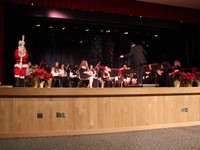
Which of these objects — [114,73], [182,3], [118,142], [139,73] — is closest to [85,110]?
[118,142]

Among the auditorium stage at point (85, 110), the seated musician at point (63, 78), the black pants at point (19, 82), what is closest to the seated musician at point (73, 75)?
the seated musician at point (63, 78)

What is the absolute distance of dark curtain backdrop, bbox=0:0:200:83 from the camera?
634cm

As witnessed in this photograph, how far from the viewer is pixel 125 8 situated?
7.12 metres

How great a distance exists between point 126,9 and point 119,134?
448cm

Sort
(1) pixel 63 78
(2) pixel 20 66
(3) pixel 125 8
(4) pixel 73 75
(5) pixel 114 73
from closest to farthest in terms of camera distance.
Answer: (2) pixel 20 66 → (1) pixel 63 78 → (5) pixel 114 73 → (4) pixel 73 75 → (3) pixel 125 8

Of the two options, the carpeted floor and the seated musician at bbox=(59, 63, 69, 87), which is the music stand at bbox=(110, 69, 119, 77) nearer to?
the seated musician at bbox=(59, 63, 69, 87)

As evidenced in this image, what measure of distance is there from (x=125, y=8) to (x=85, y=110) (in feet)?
14.1

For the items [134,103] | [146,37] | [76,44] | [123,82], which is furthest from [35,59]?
[134,103]

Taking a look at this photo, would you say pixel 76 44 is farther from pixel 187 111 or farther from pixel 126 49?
pixel 187 111

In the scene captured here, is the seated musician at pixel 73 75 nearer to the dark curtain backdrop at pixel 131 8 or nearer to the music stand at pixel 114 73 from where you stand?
the music stand at pixel 114 73

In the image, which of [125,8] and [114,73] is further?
[125,8]

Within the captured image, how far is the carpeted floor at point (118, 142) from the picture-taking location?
9.37 ft

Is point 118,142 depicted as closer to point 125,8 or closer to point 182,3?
point 125,8

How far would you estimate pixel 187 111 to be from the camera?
4.43 m
